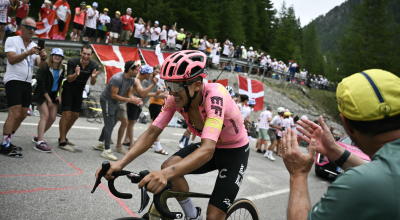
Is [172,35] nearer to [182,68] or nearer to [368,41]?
[182,68]

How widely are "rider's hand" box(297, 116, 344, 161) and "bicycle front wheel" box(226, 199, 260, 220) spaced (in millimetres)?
1191

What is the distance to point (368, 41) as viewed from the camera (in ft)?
125

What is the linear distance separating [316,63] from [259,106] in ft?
215

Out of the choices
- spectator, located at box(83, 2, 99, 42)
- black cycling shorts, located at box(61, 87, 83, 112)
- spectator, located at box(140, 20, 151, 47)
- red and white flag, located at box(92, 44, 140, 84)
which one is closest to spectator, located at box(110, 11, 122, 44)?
red and white flag, located at box(92, 44, 140, 84)

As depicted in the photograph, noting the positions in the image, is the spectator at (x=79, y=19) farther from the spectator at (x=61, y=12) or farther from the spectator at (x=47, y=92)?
the spectator at (x=47, y=92)

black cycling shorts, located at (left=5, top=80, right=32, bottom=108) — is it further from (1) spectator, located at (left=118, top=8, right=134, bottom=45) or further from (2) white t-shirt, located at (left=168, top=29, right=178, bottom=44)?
(2) white t-shirt, located at (left=168, top=29, right=178, bottom=44)

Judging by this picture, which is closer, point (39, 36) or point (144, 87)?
point (144, 87)

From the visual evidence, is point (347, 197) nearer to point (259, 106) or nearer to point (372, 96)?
point (372, 96)

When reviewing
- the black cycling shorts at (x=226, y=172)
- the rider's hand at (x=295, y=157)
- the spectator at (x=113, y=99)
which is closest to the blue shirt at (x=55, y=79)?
the spectator at (x=113, y=99)

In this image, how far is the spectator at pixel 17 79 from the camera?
4.88 m

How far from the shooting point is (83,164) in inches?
211

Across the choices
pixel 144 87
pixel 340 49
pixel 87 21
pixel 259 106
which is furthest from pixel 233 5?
pixel 144 87

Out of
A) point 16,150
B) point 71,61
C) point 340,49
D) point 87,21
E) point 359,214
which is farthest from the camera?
point 340,49

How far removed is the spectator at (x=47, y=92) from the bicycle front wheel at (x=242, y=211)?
14.2ft
